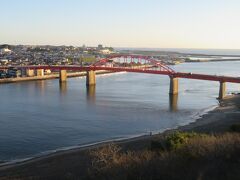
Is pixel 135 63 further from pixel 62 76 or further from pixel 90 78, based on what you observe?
pixel 90 78

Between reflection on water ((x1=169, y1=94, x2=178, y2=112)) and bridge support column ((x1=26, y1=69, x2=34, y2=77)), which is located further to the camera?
bridge support column ((x1=26, y1=69, x2=34, y2=77))

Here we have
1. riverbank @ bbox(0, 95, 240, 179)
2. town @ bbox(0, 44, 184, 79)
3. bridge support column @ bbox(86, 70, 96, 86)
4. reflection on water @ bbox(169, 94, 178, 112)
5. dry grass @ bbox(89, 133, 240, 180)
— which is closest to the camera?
dry grass @ bbox(89, 133, 240, 180)

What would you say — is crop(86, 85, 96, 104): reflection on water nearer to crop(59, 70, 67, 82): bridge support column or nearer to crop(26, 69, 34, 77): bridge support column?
crop(59, 70, 67, 82): bridge support column

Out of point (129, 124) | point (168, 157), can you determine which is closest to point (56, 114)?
point (129, 124)

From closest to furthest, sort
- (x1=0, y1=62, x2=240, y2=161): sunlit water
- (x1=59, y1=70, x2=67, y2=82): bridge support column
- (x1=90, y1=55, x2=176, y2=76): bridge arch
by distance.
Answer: (x1=0, y1=62, x2=240, y2=161): sunlit water, (x1=90, y1=55, x2=176, y2=76): bridge arch, (x1=59, y1=70, x2=67, y2=82): bridge support column

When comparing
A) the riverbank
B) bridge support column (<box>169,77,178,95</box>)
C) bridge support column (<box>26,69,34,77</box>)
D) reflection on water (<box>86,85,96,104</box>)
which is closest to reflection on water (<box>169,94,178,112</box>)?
bridge support column (<box>169,77,178,95</box>)

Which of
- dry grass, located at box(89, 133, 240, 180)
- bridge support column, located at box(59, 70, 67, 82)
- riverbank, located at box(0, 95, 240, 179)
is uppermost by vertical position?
dry grass, located at box(89, 133, 240, 180)

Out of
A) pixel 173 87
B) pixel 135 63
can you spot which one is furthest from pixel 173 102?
pixel 135 63
